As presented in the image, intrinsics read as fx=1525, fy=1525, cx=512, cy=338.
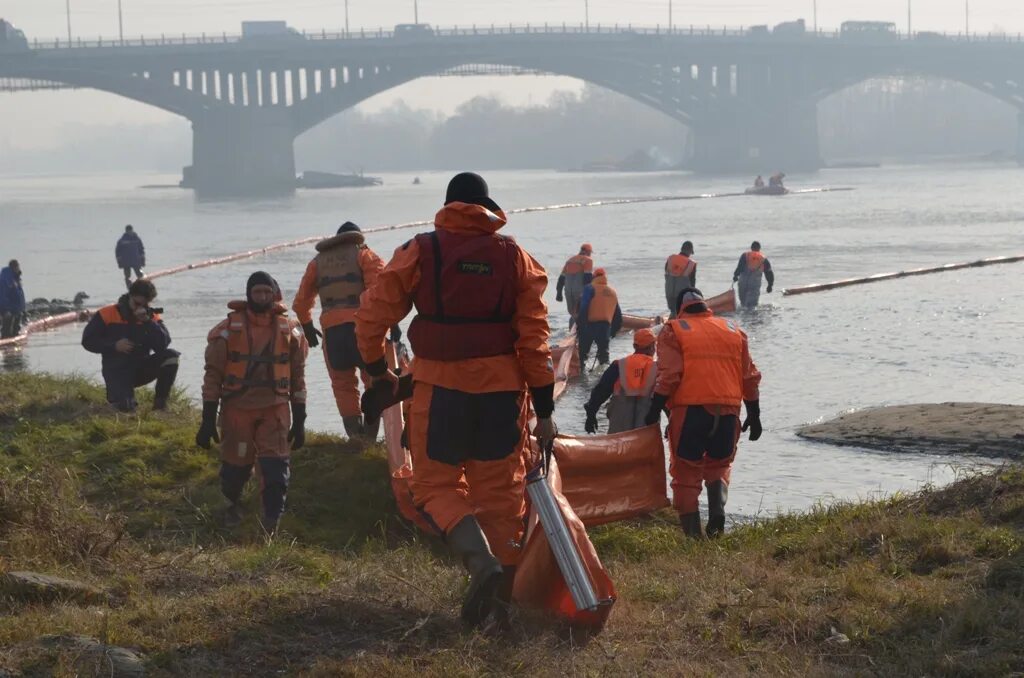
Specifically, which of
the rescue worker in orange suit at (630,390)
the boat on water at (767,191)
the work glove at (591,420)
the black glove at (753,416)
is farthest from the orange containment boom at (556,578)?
the boat on water at (767,191)

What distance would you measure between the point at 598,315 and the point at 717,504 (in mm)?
8870

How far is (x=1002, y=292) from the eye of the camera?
1061 inches

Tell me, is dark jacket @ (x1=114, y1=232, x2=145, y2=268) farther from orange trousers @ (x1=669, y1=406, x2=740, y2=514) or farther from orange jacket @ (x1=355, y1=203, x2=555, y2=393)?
orange jacket @ (x1=355, y1=203, x2=555, y2=393)

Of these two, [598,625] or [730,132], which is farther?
[730,132]

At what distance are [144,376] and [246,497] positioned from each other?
292cm

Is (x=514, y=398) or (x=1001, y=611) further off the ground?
(x=514, y=398)

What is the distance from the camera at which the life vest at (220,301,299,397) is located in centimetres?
885

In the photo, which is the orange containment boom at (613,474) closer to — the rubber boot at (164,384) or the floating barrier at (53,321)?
the rubber boot at (164,384)

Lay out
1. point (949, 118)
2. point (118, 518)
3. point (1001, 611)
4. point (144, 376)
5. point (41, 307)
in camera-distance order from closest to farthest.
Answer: point (1001, 611)
point (118, 518)
point (144, 376)
point (41, 307)
point (949, 118)

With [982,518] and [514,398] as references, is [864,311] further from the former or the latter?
[514,398]

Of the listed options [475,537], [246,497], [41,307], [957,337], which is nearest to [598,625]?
[475,537]

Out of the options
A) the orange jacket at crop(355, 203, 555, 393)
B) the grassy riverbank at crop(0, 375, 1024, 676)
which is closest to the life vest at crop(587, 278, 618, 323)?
the grassy riverbank at crop(0, 375, 1024, 676)

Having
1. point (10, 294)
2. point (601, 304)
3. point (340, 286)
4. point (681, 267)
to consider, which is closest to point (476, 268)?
point (340, 286)

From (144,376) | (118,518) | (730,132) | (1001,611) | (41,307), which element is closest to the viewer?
(1001,611)
